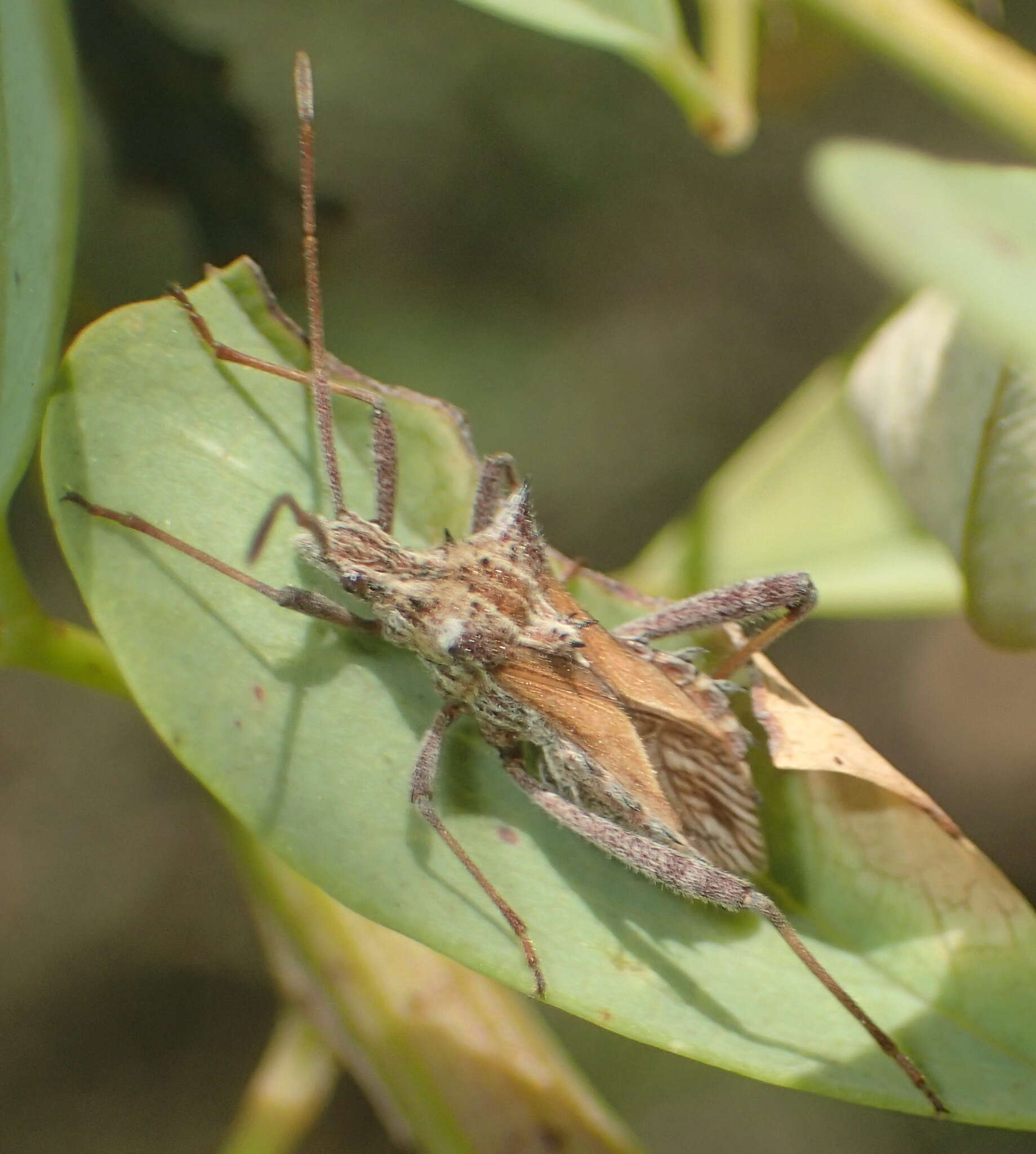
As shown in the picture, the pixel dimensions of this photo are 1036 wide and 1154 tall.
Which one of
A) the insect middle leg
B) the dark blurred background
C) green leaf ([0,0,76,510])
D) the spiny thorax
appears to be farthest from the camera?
the dark blurred background

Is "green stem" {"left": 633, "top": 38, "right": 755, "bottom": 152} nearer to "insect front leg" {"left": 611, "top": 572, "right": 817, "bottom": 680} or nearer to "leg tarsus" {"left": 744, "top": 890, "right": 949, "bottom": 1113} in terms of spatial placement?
"insect front leg" {"left": 611, "top": 572, "right": 817, "bottom": 680}

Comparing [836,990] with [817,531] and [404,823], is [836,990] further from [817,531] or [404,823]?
[817,531]

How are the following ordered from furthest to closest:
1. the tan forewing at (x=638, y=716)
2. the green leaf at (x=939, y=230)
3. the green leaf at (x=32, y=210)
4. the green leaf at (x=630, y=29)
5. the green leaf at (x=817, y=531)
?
the green leaf at (x=817, y=531), the tan forewing at (x=638, y=716), the green leaf at (x=630, y=29), the green leaf at (x=32, y=210), the green leaf at (x=939, y=230)

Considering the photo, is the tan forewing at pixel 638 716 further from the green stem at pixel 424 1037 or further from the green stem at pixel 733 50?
the green stem at pixel 733 50

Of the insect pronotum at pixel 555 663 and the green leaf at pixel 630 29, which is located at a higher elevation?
the green leaf at pixel 630 29

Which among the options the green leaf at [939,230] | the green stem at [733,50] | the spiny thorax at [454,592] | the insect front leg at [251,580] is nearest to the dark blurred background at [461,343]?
the green stem at [733,50]

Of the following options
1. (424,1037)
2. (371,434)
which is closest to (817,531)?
(371,434)

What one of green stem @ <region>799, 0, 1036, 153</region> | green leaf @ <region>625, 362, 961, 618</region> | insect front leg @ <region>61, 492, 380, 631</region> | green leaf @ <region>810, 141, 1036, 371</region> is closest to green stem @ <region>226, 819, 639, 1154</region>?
insect front leg @ <region>61, 492, 380, 631</region>
